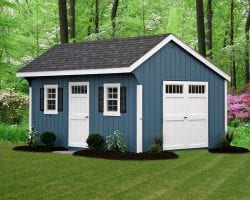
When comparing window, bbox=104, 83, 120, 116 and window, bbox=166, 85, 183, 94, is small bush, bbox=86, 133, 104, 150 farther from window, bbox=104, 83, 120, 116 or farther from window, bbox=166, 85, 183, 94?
window, bbox=166, 85, 183, 94

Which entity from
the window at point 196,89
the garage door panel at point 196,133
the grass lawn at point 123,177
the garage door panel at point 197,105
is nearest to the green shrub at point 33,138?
the grass lawn at point 123,177

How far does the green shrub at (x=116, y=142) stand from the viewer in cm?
1668

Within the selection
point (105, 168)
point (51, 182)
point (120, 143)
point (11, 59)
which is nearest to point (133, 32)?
point (11, 59)

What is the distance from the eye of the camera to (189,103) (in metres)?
17.9

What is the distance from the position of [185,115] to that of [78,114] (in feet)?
11.0

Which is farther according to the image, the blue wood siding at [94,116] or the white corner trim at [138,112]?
the blue wood siding at [94,116]

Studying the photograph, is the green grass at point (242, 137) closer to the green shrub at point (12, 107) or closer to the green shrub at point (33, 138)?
the green shrub at point (33, 138)

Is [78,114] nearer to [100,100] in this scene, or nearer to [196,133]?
[100,100]

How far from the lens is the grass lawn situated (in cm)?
1027

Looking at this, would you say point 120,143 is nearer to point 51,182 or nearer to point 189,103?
point 189,103

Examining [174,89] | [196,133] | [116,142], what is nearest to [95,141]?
[116,142]

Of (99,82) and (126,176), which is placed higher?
(99,82)

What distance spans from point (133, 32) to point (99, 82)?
18985 millimetres

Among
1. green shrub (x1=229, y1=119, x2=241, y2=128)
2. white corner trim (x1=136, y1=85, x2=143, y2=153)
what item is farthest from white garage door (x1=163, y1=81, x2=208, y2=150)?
green shrub (x1=229, y1=119, x2=241, y2=128)
